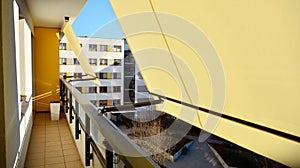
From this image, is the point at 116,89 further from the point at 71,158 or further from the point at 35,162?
the point at 35,162

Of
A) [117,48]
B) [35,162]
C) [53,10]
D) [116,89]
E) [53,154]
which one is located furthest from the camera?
[116,89]

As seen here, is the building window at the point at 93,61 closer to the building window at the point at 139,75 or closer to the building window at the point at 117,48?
the building window at the point at 117,48

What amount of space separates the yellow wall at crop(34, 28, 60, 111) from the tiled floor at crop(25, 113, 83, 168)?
1201 mm

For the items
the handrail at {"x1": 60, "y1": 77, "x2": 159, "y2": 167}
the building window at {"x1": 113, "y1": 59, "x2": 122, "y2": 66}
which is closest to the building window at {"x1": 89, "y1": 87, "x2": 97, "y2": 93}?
the building window at {"x1": 113, "y1": 59, "x2": 122, "y2": 66}

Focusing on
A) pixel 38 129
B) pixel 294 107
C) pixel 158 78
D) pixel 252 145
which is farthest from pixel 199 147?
pixel 38 129

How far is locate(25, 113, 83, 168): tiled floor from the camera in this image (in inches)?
117

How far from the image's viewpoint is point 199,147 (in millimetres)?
4754

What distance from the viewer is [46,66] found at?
621 centimetres

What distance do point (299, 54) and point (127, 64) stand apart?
436 centimetres

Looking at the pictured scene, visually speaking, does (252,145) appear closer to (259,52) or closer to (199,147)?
(259,52)

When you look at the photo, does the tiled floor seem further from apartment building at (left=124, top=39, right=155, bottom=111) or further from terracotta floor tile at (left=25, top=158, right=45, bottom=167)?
apartment building at (left=124, top=39, right=155, bottom=111)

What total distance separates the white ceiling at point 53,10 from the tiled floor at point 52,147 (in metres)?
2.27

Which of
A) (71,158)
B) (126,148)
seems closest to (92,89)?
(71,158)

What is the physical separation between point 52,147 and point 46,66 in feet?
10.8
